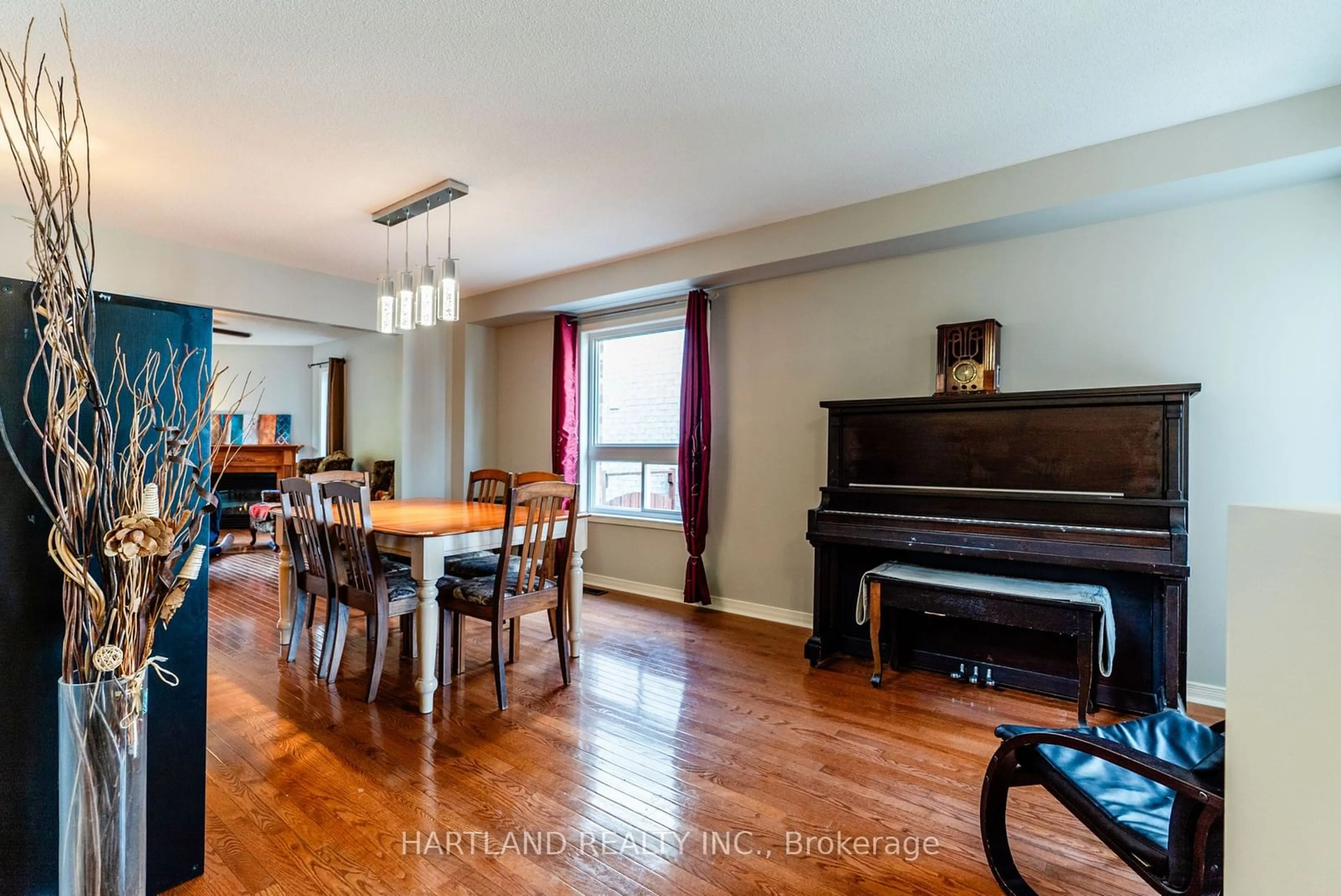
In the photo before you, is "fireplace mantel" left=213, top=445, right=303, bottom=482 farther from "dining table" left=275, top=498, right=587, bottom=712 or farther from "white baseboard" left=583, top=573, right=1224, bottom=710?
"white baseboard" left=583, top=573, right=1224, bottom=710

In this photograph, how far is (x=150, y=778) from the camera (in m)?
1.50

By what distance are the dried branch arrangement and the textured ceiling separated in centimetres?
108

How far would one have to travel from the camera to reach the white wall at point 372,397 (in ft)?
19.9

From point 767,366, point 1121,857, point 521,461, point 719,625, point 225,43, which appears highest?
point 225,43

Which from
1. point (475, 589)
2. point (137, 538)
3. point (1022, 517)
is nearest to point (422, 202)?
point (475, 589)

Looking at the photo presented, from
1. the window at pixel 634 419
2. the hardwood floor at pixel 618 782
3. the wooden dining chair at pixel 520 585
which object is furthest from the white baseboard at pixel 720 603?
the wooden dining chair at pixel 520 585

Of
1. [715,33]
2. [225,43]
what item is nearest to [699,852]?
[715,33]

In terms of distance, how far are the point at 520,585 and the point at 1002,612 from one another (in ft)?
6.96

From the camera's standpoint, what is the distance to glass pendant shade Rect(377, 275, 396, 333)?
325 cm

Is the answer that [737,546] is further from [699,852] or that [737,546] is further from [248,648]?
[248,648]

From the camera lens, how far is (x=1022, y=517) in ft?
9.83

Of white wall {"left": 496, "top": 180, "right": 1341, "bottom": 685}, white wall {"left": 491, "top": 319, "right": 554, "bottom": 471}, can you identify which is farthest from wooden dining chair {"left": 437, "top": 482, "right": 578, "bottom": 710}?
white wall {"left": 491, "top": 319, "right": 554, "bottom": 471}

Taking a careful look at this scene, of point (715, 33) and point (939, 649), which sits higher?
point (715, 33)

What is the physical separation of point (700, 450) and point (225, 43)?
3092 mm
